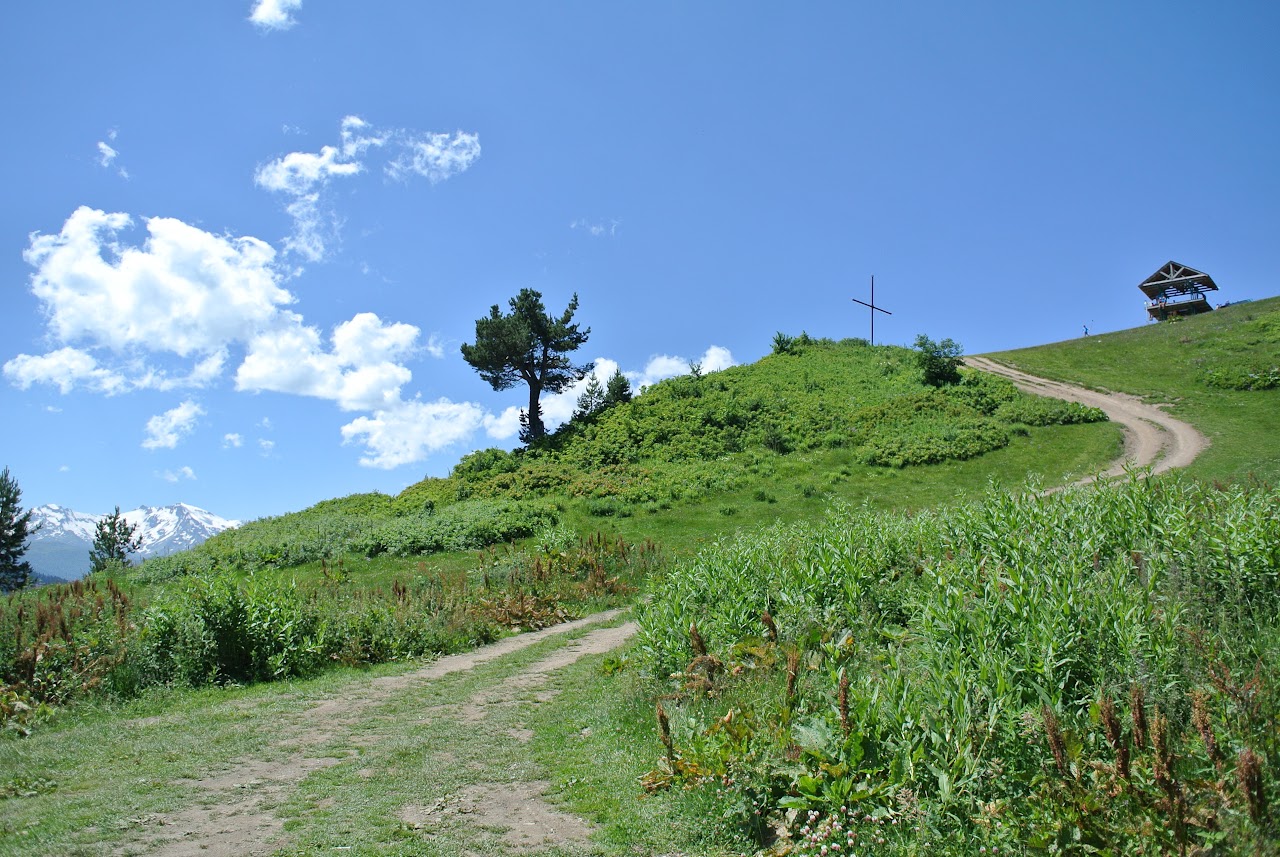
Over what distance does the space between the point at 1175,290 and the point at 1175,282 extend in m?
0.57

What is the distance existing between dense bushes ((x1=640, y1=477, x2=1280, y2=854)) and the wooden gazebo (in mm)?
53646

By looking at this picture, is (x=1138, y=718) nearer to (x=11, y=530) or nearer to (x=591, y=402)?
(x=591, y=402)

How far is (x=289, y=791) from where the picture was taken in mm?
5695

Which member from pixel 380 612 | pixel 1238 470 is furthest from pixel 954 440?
pixel 380 612

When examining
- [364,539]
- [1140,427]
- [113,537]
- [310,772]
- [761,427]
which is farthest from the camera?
[113,537]

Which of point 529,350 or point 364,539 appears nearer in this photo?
point 364,539

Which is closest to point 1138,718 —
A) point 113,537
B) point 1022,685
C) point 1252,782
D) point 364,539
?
point 1252,782

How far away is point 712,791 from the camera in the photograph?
15.9 feet

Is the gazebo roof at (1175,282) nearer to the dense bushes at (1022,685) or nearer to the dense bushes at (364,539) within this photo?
the dense bushes at (364,539)

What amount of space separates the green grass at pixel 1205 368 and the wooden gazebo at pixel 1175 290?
3776 mm

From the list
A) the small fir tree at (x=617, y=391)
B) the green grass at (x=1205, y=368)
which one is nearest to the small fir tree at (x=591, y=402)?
the small fir tree at (x=617, y=391)

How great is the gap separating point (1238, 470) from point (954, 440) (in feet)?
30.9

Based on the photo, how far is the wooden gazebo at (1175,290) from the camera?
1950 inches

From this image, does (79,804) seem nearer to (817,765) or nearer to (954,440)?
(817,765)
